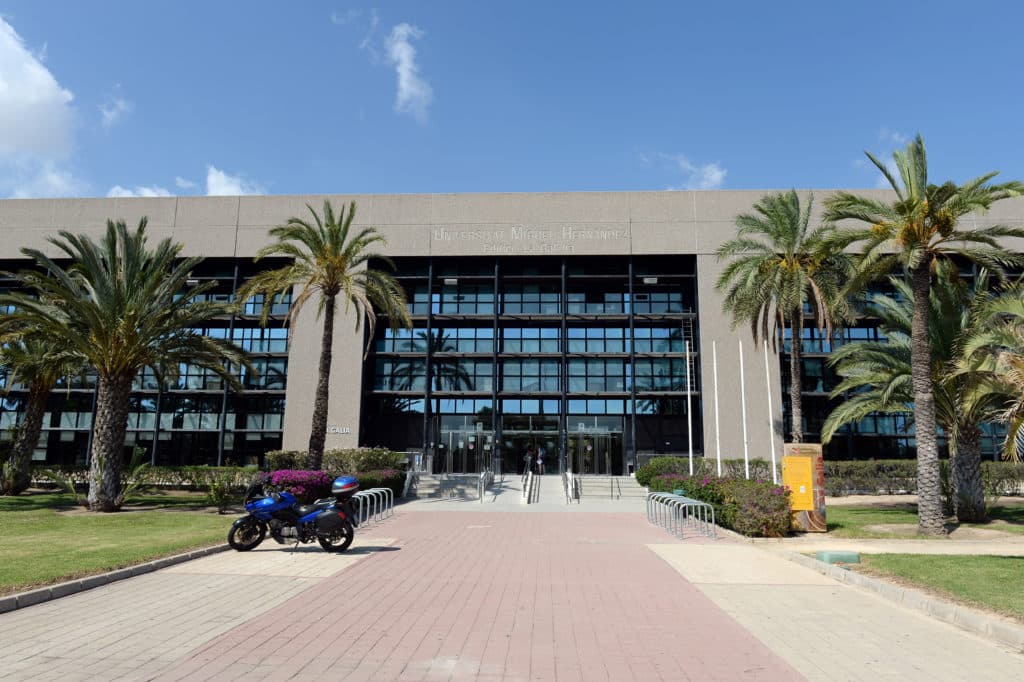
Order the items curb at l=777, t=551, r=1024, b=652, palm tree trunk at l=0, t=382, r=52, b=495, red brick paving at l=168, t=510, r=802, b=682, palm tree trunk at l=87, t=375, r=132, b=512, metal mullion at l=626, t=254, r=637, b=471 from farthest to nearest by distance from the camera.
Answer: metal mullion at l=626, t=254, r=637, b=471, palm tree trunk at l=0, t=382, r=52, b=495, palm tree trunk at l=87, t=375, r=132, b=512, curb at l=777, t=551, r=1024, b=652, red brick paving at l=168, t=510, r=802, b=682

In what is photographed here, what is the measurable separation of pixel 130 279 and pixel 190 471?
43.1 feet

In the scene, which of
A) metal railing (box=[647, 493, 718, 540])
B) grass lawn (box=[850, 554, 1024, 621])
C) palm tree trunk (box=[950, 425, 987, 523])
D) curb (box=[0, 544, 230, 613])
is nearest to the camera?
curb (box=[0, 544, 230, 613])

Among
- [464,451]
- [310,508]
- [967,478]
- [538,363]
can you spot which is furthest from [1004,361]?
[464,451]

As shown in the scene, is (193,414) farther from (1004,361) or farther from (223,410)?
(1004,361)

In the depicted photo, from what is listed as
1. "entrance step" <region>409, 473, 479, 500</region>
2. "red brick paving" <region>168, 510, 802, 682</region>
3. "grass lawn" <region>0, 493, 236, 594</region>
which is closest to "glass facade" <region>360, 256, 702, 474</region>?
"entrance step" <region>409, 473, 479, 500</region>

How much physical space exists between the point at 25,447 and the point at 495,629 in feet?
92.0

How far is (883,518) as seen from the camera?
72.7ft

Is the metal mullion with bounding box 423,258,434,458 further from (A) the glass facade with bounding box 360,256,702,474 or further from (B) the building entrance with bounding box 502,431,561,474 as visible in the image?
(B) the building entrance with bounding box 502,431,561,474

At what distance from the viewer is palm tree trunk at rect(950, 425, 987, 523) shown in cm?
2134

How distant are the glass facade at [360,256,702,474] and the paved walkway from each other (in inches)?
1130

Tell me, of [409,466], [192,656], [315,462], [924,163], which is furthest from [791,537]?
[409,466]

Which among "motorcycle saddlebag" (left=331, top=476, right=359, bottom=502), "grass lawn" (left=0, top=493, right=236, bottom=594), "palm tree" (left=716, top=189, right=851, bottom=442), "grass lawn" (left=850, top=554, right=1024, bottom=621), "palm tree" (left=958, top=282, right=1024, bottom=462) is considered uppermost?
"palm tree" (left=716, top=189, right=851, bottom=442)

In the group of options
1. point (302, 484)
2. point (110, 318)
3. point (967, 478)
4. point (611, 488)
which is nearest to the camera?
point (302, 484)

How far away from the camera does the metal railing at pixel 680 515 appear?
55.2 feet
